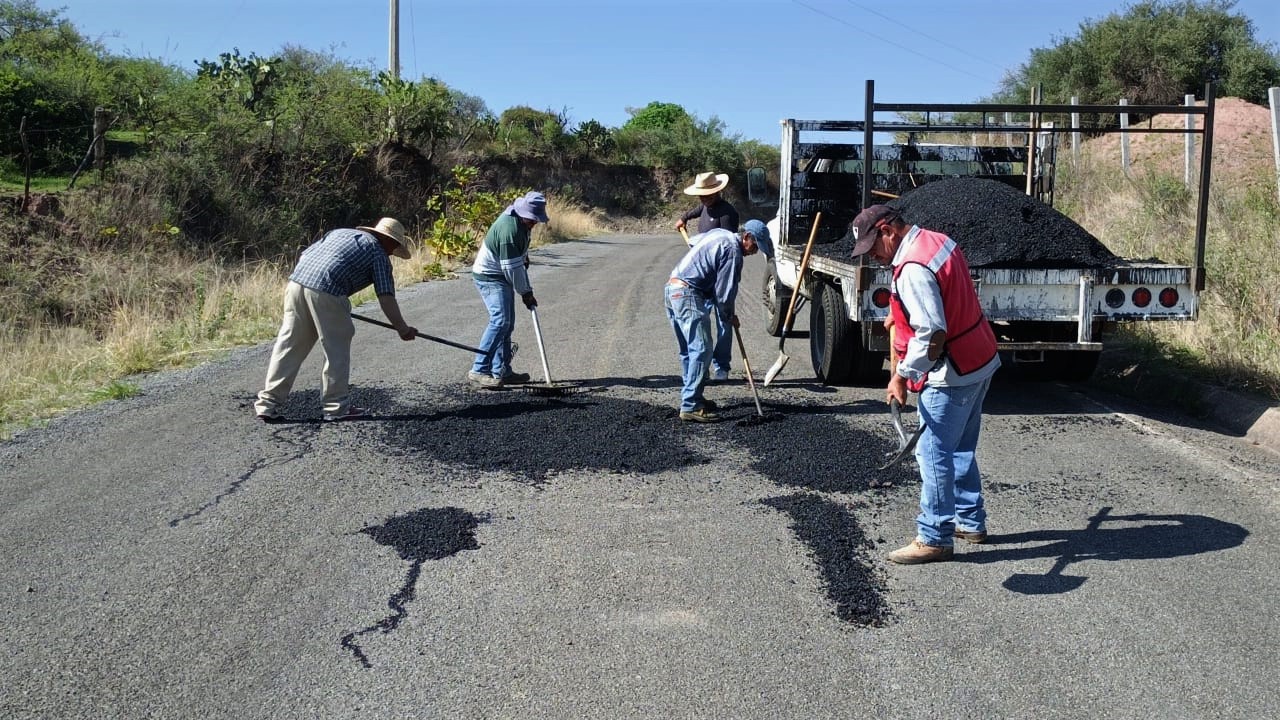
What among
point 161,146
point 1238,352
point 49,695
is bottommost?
point 49,695

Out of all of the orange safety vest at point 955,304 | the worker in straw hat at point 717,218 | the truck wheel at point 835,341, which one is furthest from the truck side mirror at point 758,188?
the orange safety vest at point 955,304

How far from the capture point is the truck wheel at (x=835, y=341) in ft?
27.5

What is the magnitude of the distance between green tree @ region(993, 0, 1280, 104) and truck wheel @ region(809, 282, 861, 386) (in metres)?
21.9

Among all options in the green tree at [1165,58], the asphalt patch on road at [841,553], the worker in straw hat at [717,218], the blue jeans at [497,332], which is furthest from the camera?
the green tree at [1165,58]

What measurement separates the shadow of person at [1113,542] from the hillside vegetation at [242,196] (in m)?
3.19

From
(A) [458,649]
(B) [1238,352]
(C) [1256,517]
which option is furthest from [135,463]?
(B) [1238,352]

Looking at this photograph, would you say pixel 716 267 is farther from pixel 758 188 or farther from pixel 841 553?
pixel 758 188

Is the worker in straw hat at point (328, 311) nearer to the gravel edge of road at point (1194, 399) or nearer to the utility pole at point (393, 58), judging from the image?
the gravel edge of road at point (1194, 399)

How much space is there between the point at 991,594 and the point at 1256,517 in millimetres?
1921

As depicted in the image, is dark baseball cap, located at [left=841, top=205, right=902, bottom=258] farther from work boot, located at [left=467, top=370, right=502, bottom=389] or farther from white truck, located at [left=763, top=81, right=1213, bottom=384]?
work boot, located at [left=467, top=370, right=502, bottom=389]

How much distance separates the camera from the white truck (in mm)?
7438

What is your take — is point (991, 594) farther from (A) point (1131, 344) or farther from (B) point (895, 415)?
(A) point (1131, 344)

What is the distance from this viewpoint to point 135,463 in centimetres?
629

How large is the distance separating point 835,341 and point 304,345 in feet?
13.1
